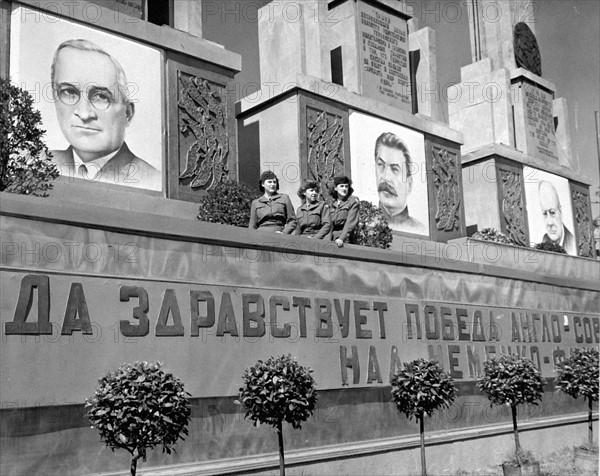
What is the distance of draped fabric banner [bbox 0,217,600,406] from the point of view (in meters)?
8.88

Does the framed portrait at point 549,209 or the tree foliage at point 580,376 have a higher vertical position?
the framed portrait at point 549,209

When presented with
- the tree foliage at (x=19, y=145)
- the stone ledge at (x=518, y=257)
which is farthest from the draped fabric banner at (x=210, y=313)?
the stone ledge at (x=518, y=257)

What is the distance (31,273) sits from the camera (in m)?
8.88

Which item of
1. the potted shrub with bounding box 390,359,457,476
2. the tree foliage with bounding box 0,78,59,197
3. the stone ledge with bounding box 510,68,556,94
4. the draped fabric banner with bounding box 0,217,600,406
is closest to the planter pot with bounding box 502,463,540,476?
the potted shrub with bounding box 390,359,457,476

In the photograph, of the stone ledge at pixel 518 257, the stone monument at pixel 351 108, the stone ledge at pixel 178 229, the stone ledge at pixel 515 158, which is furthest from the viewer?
the stone ledge at pixel 515 158

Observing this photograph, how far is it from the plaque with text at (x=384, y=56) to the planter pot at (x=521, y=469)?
12.0 metres

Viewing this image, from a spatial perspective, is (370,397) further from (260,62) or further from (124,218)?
(260,62)

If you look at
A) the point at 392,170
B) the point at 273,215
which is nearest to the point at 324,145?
the point at 392,170

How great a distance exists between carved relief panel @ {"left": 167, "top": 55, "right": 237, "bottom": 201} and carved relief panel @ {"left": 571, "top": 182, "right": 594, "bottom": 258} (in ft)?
59.1

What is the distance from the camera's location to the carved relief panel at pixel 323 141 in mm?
19223

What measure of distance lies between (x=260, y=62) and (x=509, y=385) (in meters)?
12.0

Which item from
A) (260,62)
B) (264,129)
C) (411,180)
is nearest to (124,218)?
(264,129)

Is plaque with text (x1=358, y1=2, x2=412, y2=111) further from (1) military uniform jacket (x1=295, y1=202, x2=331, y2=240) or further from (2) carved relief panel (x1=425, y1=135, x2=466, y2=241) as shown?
(1) military uniform jacket (x1=295, y1=202, x2=331, y2=240)

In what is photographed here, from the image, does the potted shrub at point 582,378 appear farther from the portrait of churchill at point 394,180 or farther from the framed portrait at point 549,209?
the framed portrait at point 549,209
